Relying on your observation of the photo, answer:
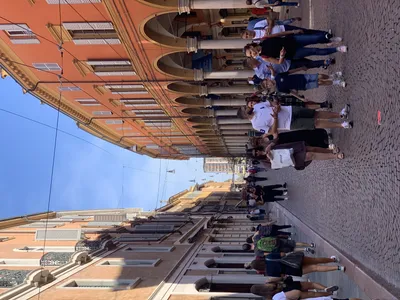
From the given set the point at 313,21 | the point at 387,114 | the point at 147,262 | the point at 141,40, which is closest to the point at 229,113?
the point at 141,40

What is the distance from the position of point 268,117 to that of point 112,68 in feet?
37.8

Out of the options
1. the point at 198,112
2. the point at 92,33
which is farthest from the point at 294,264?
the point at 198,112

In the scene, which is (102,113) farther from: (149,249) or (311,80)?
(311,80)

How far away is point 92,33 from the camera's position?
15.4 meters

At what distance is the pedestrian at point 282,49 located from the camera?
8.04 meters

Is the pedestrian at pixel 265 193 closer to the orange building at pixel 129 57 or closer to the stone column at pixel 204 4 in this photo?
the orange building at pixel 129 57

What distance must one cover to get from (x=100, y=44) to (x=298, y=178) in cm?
884

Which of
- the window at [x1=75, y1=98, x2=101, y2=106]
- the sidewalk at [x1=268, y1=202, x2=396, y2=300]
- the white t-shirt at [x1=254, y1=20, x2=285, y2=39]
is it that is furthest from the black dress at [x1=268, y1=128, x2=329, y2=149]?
the window at [x1=75, y1=98, x2=101, y2=106]

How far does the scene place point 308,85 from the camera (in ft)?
29.6

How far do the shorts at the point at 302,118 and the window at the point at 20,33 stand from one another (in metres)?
10.9

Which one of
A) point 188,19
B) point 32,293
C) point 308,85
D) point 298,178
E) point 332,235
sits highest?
point 188,19

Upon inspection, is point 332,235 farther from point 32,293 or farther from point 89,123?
point 89,123

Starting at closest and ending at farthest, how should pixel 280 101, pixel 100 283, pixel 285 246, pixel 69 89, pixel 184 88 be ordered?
pixel 280 101 < pixel 285 246 < pixel 100 283 < pixel 69 89 < pixel 184 88

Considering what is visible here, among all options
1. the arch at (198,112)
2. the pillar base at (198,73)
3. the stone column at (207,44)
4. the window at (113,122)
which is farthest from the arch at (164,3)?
the window at (113,122)
